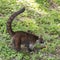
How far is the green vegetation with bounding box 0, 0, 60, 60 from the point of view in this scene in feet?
20.1

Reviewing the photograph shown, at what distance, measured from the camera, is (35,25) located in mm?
7746

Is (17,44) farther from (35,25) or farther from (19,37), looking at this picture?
(35,25)

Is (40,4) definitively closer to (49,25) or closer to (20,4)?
(20,4)

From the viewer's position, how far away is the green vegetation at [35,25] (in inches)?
241

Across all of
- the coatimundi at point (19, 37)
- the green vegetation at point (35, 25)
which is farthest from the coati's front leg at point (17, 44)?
the green vegetation at point (35, 25)

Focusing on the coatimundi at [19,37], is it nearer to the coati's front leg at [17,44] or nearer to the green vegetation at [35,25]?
the coati's front leg at [17,44]

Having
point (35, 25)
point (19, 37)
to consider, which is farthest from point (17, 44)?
point (35, 25)

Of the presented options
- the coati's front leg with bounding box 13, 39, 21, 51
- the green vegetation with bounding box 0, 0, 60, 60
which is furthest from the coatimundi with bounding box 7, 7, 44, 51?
the green vegetation with bounding box 0, 0, 60, 60

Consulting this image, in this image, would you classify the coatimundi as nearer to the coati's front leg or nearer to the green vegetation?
the coati's front leg

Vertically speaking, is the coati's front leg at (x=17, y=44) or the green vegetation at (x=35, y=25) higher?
the coati's front leg at (x=17, y=44)

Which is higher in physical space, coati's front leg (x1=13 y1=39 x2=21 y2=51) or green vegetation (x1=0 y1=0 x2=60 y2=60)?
coati's front leg (x1=13 y1=39 x2=21 y2=51)

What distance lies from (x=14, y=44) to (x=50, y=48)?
87 centimetres

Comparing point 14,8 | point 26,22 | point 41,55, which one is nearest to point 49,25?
point 26,22

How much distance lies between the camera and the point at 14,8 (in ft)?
28.1
